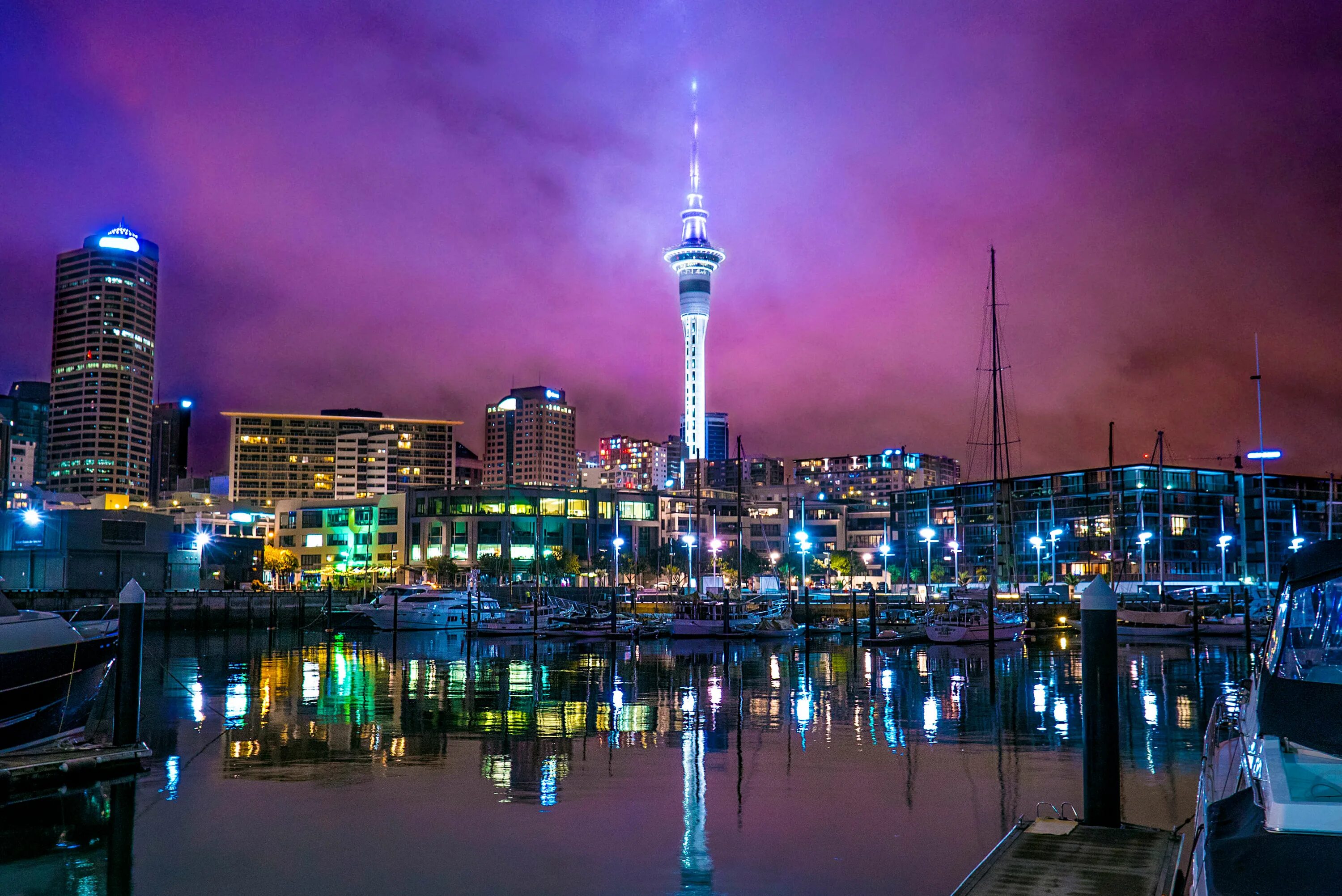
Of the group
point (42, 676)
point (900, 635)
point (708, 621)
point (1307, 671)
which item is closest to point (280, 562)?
point (708, 621)

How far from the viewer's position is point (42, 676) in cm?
2028

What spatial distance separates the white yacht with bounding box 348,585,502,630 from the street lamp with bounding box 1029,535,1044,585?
2638 inches

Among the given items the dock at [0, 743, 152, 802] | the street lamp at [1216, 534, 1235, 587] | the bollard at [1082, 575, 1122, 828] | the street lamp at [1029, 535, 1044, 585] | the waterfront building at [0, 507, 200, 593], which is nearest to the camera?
the bollard at [1082, 575, 1122, 828]

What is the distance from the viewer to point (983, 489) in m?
144

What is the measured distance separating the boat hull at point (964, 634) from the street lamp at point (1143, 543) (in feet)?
157

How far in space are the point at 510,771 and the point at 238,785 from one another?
469 cm

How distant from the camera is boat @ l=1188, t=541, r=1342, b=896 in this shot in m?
7.43

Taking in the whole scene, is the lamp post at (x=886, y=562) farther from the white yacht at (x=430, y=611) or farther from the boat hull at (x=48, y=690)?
the boat hull at (x=48, y=690)

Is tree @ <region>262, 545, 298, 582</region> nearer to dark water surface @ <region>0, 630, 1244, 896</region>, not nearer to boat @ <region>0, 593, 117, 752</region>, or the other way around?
dark water surface @ <region>0, 630, 1244, 896</region>

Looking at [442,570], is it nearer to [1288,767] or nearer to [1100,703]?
[1100,703]

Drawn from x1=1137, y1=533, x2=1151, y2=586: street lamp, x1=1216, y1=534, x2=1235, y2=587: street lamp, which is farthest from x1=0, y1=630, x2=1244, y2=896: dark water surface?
x1=1216, y1=534, x2=1235, y2=587: street lamp

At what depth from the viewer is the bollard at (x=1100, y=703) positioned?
13453mm

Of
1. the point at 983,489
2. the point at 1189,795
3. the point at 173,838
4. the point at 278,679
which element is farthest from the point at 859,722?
the point at 983,489

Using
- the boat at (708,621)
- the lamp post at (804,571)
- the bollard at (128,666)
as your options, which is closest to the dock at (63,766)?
the bollard at (128,666)
